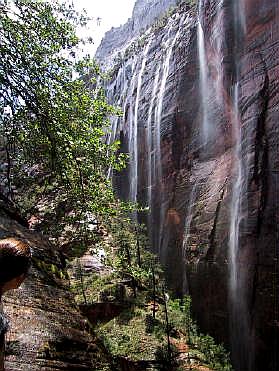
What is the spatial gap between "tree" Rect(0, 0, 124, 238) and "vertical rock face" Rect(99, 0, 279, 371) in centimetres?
949

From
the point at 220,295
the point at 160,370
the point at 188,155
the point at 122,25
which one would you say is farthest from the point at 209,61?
the point at 122,25

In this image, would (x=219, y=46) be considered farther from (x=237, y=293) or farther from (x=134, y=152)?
(x=237, y=293)

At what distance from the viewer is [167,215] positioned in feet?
63.1

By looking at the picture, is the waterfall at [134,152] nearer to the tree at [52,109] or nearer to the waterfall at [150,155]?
the waterfall at [150,155]

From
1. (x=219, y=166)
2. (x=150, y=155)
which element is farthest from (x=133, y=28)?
(x=219, y=166)

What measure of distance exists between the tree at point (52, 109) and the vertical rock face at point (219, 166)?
949 centimetres

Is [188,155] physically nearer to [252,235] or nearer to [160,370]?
[252,235]

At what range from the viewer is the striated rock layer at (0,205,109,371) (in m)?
2.53

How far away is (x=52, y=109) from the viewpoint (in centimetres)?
513

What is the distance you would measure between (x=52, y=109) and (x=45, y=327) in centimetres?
319

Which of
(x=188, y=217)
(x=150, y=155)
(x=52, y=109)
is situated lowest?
(x=52, y=109)

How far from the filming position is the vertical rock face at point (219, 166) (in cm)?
1338

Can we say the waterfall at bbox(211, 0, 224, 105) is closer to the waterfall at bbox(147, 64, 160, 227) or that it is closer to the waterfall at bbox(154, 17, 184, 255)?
the waterfall at bbox(154, 17, 184, 255)

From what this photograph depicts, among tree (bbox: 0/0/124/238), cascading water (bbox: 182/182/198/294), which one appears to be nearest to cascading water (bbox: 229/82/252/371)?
cascading water (bbox: 182/182/198/294)
